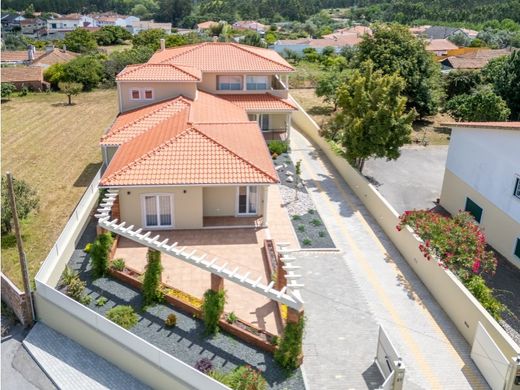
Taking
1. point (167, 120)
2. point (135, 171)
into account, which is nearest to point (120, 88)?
point (167, 120)

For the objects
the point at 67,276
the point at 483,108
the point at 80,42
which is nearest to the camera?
the point at 67,276

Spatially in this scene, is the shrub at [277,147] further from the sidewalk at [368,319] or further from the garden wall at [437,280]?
the sidewalk at [368,319]

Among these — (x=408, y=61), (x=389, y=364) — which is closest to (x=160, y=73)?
(x=408, y=61)

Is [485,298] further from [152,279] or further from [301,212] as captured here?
[152,279]

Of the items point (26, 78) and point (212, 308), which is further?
point (26, 78)

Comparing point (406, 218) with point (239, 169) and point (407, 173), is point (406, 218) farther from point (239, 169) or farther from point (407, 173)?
point (407, 173)

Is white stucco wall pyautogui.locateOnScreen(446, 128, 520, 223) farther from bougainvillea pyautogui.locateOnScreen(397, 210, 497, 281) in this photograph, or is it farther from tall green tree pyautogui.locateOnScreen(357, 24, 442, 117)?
tall green tree pyautogui.locateOnScreen(357, 24, 442, 117)

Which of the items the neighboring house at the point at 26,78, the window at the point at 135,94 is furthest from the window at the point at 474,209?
the neighboring house at the point at 26,78
